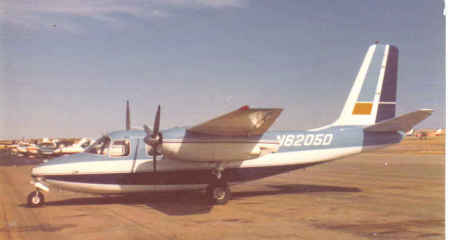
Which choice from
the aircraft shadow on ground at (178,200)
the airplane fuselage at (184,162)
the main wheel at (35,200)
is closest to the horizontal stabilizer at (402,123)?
the airplane fuselage at (184,162)

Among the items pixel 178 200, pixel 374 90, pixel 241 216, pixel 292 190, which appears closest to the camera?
pixel 241 216

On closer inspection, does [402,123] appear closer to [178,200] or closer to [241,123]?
[241,123]

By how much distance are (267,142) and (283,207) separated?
2.18 metres

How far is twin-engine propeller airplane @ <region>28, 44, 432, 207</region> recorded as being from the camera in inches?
487

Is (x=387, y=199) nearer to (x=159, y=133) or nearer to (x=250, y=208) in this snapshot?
(x=250, y=208)

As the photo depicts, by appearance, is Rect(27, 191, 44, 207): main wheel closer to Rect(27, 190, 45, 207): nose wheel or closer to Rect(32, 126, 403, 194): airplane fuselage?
Rect(27, 190, 45, 207): nose wheel

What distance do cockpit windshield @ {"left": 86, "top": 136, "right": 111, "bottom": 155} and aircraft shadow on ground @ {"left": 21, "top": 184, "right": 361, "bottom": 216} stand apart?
1760 millimetres

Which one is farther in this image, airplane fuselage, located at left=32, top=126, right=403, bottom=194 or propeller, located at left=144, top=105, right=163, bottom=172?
airplane fuselage, located at left=32, top=126, right=403, bottom=194

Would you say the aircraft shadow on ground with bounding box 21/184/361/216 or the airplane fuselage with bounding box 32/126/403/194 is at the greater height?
the airplane fuselage with bounding box 32/126/403/194

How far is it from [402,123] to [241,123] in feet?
20.9

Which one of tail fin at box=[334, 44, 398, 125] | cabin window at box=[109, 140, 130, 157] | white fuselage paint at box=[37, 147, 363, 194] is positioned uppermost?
tail fin at box=[334, 44, 398, 125]

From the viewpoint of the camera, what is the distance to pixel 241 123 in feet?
38.4

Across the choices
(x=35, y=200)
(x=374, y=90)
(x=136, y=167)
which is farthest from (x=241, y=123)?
(x=374, y=90)

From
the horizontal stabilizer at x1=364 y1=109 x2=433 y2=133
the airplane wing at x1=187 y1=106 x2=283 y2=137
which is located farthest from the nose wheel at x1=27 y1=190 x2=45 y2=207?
the horizontal stabilizer at x1=364 y1=109 x2=433 y2=133
